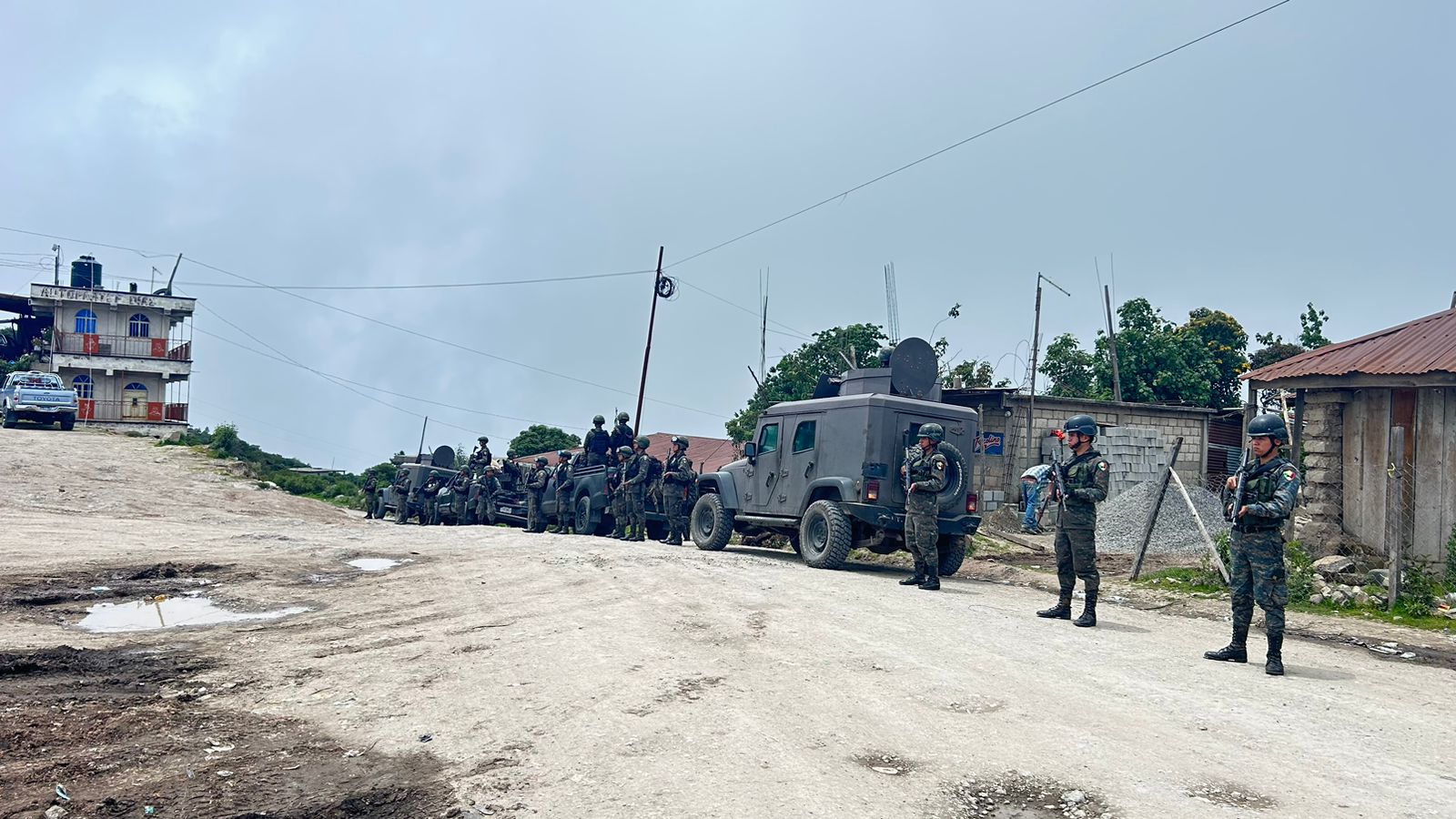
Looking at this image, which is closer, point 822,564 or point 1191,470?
point 822,564

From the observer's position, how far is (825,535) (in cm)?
1215

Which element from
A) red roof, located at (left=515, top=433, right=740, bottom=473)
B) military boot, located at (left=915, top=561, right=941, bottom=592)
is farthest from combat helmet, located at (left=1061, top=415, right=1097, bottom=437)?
red roof, located at (left=515, top=433, right=740, bottom=473)

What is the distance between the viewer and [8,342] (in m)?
50.5

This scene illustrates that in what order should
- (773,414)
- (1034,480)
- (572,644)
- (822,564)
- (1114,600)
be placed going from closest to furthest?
1. (572,644)
2. (1114,600)
3. (822,564)
4. (773,414)
5. (1034,480)

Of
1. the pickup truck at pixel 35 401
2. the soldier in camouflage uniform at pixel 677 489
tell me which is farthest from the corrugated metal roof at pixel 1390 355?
the pickup truck at pixel 35 401

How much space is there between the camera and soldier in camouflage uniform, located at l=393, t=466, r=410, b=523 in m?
25.9

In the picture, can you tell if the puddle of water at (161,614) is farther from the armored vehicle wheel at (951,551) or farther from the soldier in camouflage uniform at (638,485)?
the soldier in camouflage uniform at (638,485)

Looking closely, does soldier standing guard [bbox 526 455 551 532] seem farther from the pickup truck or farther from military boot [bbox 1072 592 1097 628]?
the pickup truck

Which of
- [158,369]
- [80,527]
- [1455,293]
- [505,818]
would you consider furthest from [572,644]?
[158,369]

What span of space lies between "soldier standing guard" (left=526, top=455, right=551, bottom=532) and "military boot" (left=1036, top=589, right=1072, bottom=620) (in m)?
13.3

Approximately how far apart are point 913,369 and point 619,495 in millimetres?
6727

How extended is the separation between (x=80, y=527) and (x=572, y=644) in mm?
11458

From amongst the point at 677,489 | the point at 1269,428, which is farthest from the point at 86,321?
the point at 1269,428

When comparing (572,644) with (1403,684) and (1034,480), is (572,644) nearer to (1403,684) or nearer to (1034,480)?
(1403,684)
